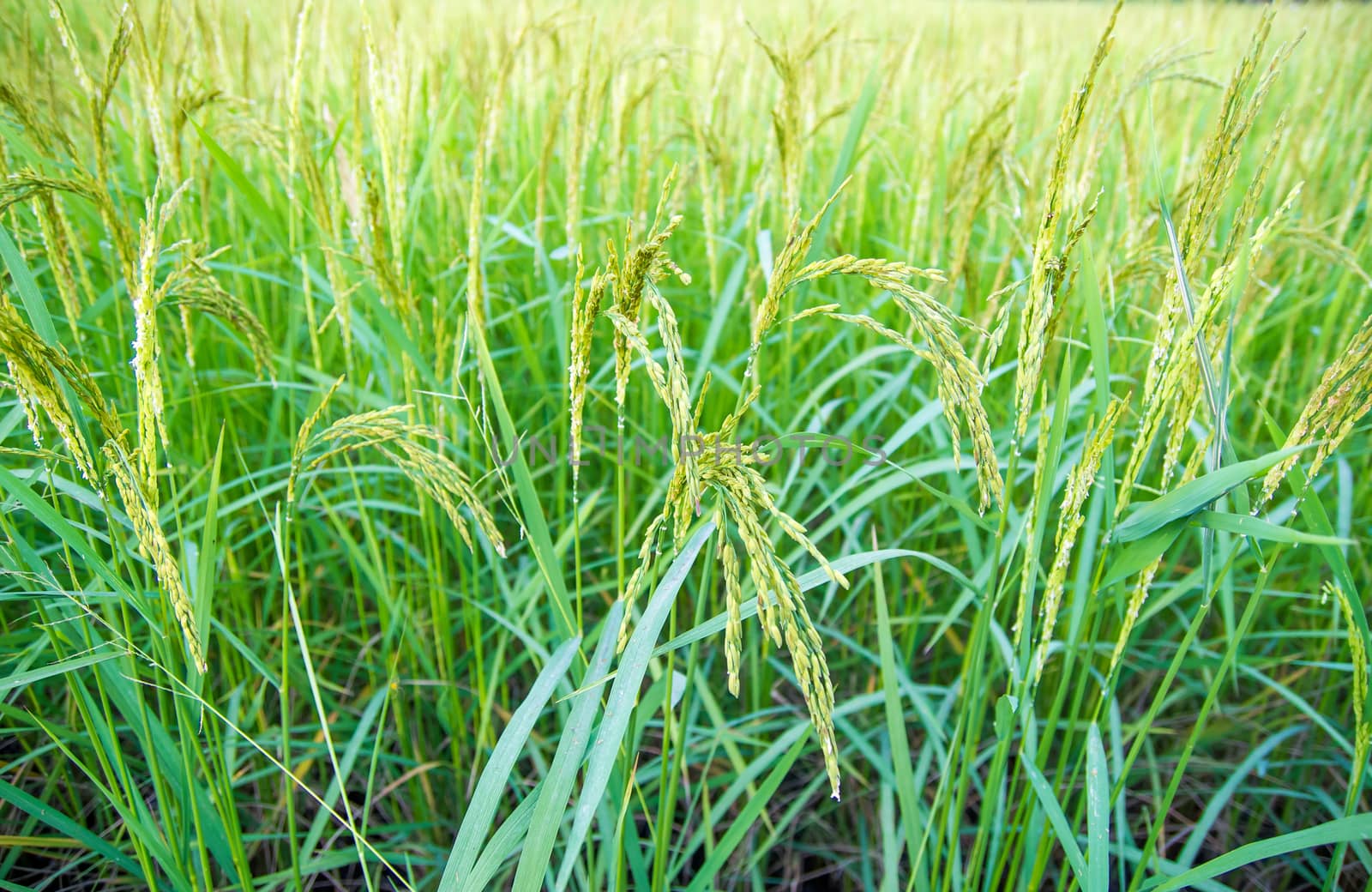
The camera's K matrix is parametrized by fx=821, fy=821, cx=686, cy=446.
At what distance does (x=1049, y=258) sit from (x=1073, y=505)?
29cm

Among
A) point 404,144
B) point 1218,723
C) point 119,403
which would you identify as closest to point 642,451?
point 404,144

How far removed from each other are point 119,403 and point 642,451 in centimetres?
106

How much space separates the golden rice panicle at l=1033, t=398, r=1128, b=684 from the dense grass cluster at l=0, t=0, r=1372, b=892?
12 millimetres

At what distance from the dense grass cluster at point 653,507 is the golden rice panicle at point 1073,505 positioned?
0.04 ft

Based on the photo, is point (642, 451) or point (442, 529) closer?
point (442, 529)

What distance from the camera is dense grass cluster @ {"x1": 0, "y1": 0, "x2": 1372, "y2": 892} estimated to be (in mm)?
844

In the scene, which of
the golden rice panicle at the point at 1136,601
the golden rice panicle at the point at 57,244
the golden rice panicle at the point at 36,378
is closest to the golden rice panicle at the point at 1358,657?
the golden rice panicle at the point at 1136,601

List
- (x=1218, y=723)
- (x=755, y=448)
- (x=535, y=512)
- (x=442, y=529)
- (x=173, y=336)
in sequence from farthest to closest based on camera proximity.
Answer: (x=1218, y=723) → (x=173, y=336) → (x=442, y=529) → (x=535, y=512) → (x=755, y=448)

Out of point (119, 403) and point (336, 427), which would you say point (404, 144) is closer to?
point (336, 427)

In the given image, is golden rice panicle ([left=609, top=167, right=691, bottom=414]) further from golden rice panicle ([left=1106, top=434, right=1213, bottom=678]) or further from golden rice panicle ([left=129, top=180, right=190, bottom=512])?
golden rice panicle ([left=1106, top=434, right=1213, bottom=678])

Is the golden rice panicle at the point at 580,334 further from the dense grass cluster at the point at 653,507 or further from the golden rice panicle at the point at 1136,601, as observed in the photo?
the golden rice panicle at the point at 1136,601

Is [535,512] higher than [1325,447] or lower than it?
lower

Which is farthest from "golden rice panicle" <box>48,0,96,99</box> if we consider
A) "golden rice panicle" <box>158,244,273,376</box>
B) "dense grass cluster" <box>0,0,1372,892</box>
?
"golden rice panicle" <box>158,244,273,376</box>

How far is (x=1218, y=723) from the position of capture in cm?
176
